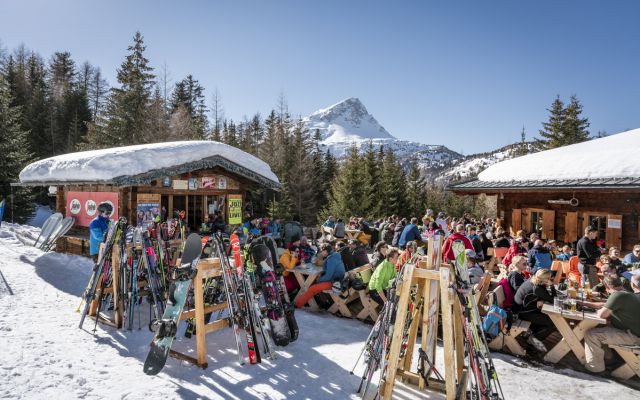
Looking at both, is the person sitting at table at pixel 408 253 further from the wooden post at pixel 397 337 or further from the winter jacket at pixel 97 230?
the winter jacket at pixel 97 230

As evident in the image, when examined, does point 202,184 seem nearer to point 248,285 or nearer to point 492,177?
point 248,285

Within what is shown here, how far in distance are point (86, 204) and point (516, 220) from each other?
1588 centimetres

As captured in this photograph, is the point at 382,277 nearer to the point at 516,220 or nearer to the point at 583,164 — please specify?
the point at 516,220

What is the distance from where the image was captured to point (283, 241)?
13375 millimetres

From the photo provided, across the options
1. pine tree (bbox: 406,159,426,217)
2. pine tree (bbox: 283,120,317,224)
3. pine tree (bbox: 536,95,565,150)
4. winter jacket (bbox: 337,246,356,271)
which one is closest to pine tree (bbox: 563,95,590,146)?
pine tree (bbox: 536,95,565,150)

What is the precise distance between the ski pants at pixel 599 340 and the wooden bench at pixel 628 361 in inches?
2.9

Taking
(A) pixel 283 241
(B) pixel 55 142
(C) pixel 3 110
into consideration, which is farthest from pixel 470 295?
(B) pixel 55 142

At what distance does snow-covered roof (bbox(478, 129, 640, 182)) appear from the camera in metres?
11.4

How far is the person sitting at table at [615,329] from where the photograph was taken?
15.2 feet

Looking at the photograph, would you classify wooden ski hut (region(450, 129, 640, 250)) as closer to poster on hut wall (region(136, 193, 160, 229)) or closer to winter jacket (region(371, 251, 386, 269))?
winter jacket (region(371, 251, 386, 269))

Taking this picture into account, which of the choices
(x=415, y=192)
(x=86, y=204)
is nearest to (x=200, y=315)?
(x=86, y=204)

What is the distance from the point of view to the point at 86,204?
1370 centimetres

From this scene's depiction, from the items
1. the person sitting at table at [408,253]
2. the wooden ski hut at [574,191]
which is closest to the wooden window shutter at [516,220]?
the wooden ski hut at [574,191]

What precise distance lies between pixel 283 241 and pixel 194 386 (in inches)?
362
